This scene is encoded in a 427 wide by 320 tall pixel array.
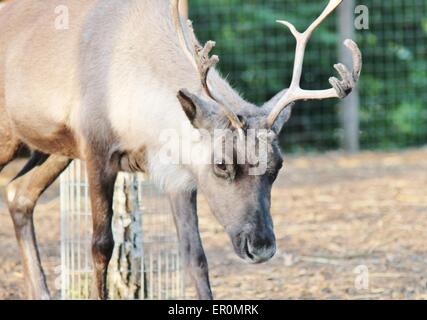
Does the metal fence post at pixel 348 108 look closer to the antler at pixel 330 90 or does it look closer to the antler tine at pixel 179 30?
the antler tine at pixel 179 30

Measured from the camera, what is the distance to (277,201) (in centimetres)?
866

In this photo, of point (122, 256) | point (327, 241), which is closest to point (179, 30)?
point (122, 256)

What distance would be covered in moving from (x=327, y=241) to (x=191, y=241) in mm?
2192

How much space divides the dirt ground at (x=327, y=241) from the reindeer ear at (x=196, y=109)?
4.95 ft

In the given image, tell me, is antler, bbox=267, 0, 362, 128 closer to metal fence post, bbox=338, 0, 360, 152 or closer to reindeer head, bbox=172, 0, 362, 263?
reindeer head, bbox=172, 0, 362, 263

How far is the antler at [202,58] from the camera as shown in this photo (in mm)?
4426

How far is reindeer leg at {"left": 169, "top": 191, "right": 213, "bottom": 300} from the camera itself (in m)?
5.13

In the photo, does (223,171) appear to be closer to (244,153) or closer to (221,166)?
(221,166)

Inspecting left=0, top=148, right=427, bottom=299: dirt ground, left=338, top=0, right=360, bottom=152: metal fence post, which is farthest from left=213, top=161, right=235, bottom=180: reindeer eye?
left=338, top=0, right=360, bottom=152: metal fence post

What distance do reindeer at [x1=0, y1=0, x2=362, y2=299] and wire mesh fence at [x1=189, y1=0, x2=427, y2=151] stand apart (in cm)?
654

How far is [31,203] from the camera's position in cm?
579

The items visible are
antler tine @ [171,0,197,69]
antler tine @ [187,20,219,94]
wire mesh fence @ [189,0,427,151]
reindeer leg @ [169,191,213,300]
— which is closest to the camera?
antler tine @ [187,20,219,94]

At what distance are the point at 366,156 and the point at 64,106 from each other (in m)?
6.69

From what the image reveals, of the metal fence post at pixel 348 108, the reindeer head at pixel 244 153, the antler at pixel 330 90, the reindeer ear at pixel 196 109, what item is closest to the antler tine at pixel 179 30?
the reindeer head at pixel 244 153
